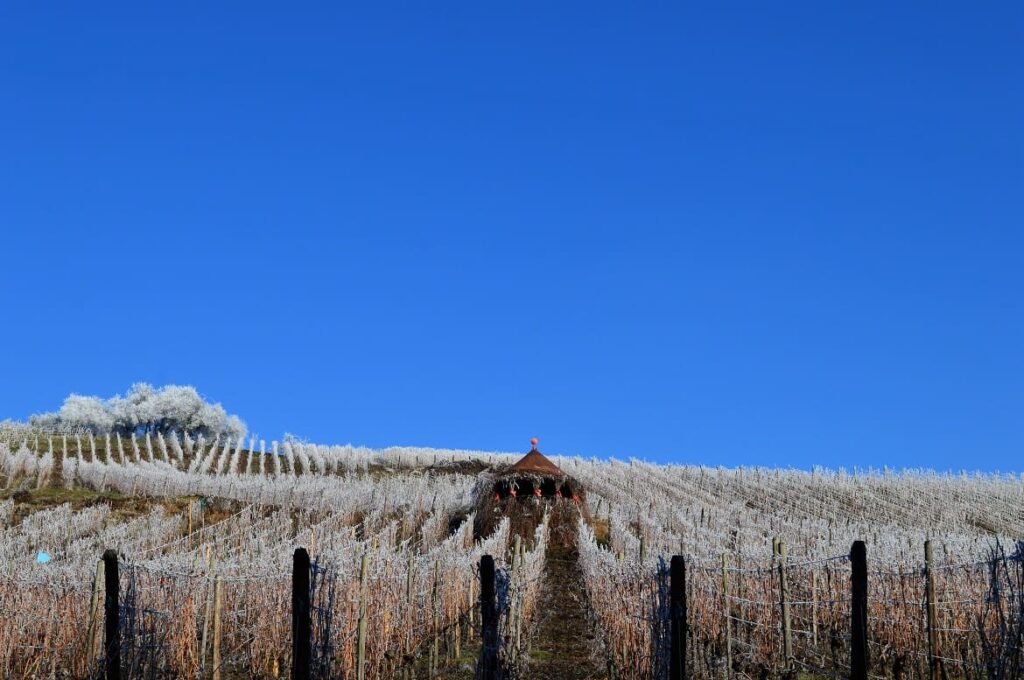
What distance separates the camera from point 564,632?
18922 mm

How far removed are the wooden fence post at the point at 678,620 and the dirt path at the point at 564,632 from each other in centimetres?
296

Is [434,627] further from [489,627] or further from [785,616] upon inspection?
[785,616]

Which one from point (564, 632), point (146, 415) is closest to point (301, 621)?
point (564, 632)

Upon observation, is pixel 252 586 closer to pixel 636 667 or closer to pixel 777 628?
pixel 636 667

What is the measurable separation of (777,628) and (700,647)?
2.34 meters

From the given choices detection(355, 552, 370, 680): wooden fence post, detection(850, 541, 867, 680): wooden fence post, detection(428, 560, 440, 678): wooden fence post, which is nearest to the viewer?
detection(850, 541, 867, 680): wooden fence post

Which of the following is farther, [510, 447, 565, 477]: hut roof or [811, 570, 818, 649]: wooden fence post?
[510, 447, 565, 477]: hut roof

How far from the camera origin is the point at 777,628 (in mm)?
15859

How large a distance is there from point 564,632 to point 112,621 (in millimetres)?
8423

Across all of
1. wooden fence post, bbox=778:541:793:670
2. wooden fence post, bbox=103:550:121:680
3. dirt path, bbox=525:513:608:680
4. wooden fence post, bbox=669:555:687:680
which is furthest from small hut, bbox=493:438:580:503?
wooden fence post, bbox=669:555:687:680

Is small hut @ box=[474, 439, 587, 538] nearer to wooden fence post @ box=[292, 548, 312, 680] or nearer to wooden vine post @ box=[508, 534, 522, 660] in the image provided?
wooden vine post @ box=[508, 534, 522, 660]

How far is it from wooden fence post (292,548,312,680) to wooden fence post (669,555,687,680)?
4126mm

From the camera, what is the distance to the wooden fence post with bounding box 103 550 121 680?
43.5ft

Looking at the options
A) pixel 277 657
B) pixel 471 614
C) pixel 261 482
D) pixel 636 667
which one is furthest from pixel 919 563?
pixel 261 482
